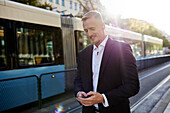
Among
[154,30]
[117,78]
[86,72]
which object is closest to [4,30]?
[86,72]

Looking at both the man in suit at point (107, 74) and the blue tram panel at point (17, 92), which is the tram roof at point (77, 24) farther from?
the man in suit at point (107, 74)

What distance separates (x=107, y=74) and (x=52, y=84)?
15.6ft

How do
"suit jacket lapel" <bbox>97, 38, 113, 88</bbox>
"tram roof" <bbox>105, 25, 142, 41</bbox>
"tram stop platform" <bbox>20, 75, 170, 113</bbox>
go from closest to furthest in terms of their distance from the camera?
"suit jacket lapel" <bbox>97, 38, 113, 88</bbox>, "tram stop platform" <bbox>20, 75, 170, 113</bbox>, "tram roof" <bbox>105, 25, 142, 41</bbox>

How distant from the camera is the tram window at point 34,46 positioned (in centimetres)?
527

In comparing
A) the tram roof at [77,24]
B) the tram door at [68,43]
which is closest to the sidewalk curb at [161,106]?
the tram door at [68,43]

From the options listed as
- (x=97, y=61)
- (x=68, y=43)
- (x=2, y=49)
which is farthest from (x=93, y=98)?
(x=68, y=43)

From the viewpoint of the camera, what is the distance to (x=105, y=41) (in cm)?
171

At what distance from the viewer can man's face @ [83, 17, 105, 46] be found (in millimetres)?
1620

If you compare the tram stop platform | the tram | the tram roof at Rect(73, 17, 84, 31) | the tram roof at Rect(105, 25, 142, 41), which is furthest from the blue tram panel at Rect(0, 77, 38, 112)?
the tram roof at Rect(105, 25, 142, 41)

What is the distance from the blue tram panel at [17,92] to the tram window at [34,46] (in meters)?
0.65

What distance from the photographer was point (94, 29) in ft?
5.36

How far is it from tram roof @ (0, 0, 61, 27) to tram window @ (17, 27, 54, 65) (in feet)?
1.14

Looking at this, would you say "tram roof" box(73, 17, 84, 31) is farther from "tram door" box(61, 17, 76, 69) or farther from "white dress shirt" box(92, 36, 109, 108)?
"white dress shirt" box(92, 36, 109, 108)

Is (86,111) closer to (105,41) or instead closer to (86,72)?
(86,72)
